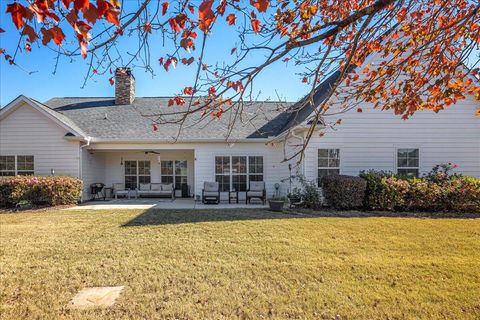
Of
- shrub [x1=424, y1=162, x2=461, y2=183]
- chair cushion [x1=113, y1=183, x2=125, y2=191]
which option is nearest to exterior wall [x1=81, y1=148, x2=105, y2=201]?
chair cushion [x1=113, y1=183, x2=125, y2=191]

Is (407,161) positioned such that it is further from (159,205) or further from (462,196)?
(159,205)

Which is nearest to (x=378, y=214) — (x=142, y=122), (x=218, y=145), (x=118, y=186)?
(x=218, y=145)

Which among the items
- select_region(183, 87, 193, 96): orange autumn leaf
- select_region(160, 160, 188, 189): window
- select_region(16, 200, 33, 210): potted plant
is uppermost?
select_region(183, 87, 193, 96): orange autumn leaf

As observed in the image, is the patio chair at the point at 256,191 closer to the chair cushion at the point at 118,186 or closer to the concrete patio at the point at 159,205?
the concrete patio at the point at 159,205

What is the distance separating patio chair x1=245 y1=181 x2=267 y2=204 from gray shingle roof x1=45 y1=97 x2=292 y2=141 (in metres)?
2.33

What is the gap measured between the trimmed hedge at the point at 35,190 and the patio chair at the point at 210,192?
218 inches

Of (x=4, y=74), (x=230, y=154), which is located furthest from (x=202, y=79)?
(x=230, y=154)

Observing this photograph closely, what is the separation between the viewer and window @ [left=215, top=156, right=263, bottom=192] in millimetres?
14773

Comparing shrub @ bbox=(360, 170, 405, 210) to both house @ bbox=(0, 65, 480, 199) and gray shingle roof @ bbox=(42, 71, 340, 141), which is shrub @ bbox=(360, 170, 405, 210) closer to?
house @ bbox=(0, 65, 480, 199)

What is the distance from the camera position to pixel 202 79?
3.42m

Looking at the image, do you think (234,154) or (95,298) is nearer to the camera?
(95,298)

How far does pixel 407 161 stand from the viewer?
12.3m

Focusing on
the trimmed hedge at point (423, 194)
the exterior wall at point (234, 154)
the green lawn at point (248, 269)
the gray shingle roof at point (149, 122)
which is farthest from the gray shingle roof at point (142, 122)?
the green lawn at point (248, 269)

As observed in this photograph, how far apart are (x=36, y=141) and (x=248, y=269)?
13.1m
